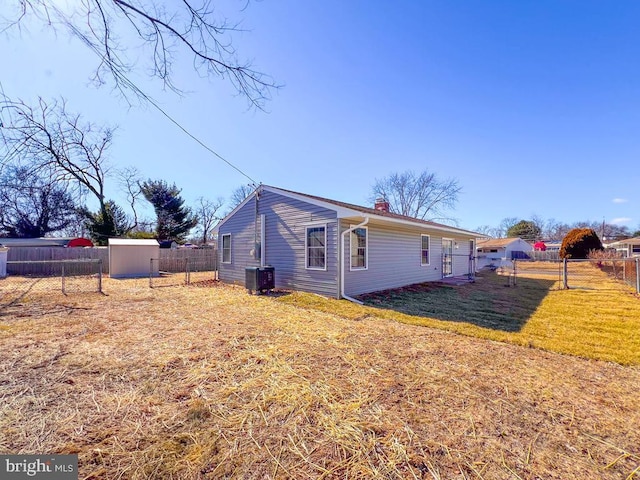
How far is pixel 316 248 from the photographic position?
27.6ft

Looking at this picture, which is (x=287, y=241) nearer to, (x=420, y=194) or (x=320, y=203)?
(x=320, y=203)

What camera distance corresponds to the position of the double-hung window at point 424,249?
11891mm

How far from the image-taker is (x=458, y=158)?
1658cm

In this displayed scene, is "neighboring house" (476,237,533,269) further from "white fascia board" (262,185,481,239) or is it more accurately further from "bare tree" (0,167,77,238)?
"bare tree" (0,167,77,238)

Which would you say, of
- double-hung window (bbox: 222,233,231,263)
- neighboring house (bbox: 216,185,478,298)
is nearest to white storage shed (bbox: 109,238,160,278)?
double-hung window (bbox: 222,233,231,263)

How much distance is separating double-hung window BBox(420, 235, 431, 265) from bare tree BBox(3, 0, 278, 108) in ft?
32.8

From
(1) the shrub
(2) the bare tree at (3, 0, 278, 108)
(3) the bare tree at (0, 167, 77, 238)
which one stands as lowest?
(1) the shrub

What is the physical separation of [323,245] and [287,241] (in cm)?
164

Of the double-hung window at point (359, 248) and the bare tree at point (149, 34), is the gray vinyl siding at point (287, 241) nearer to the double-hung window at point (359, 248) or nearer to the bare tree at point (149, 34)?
the double-hung window at point (359, 248)

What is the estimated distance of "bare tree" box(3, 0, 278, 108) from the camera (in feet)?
9.36

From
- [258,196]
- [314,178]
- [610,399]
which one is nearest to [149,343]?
[610,399]

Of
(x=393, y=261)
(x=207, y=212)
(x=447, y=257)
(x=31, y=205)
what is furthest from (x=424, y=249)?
(x=207, y=212)

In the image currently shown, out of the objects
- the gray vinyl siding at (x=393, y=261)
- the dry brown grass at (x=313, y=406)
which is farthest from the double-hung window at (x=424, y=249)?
the dry brown grass at (x=313, y=406)

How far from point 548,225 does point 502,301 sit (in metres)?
62.6
